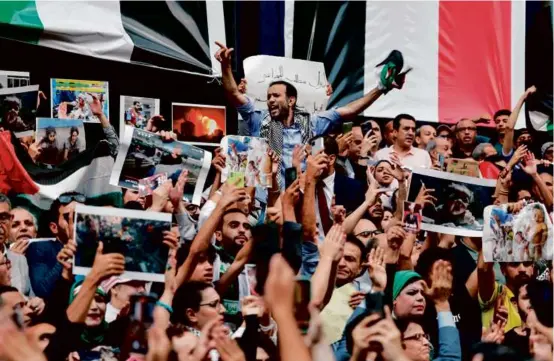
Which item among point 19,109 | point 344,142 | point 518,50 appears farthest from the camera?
point 518,50

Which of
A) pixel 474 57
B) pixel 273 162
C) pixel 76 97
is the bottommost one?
pixel 273 162

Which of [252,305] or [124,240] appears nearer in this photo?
[252,305]

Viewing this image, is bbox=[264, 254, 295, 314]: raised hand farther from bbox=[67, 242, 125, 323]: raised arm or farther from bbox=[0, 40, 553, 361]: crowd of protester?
bbox=[67, 242, 125, 323]: raised arm

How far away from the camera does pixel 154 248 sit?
430 centimetres

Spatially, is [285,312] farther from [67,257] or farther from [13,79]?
[13,79]

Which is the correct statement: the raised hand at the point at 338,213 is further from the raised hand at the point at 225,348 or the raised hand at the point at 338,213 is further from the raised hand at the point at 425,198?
the raised hand at the point at 225,348

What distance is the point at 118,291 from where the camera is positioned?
184 inches

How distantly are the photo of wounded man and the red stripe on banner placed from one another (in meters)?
4.47

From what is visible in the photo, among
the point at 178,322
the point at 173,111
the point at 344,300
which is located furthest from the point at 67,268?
the point at 173,111

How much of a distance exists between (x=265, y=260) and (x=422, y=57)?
13.1 ft

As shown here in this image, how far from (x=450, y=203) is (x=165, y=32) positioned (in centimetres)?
258

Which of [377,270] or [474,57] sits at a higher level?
[474,57]

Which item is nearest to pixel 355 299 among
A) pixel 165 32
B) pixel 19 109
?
pixel 19 109

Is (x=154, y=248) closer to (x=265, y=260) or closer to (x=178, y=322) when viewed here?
(x=178, y=322)
